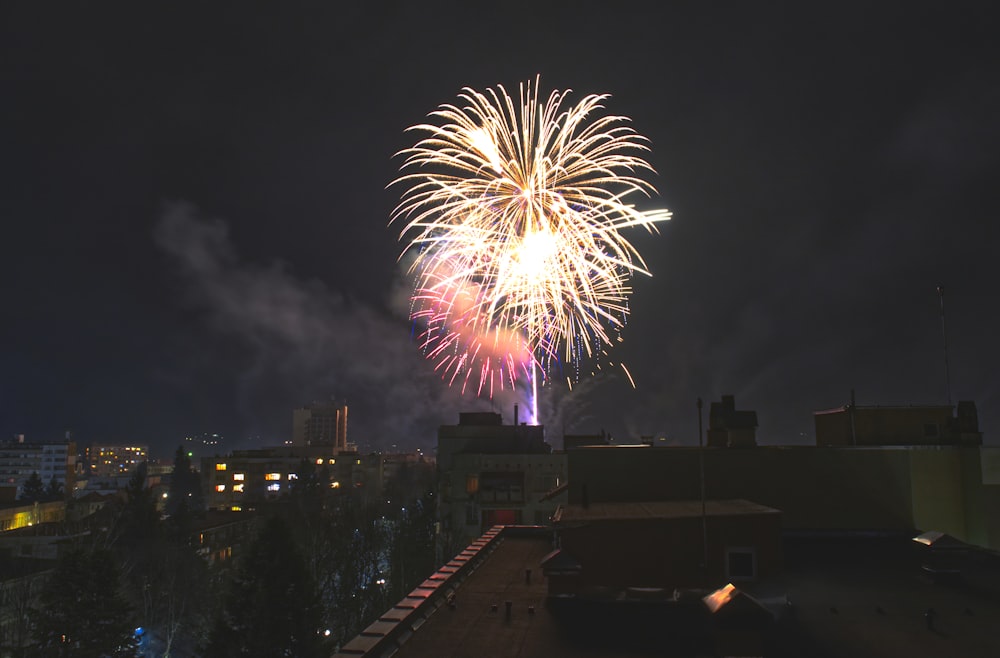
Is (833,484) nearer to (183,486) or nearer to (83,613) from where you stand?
(83,613)

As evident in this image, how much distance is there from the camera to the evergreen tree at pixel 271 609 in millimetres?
32531

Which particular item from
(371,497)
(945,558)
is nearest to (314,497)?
(371,497)

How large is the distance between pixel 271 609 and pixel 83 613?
8.41 m

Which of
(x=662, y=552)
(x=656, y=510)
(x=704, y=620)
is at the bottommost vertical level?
(x=704, y=620)

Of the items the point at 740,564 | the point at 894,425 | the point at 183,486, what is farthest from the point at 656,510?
the point at 183,486

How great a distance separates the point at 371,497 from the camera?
455 ft

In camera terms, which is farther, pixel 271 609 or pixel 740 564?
pixel 271 609

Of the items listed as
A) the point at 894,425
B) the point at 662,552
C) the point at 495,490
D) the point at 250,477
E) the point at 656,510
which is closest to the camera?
the point at 662,552

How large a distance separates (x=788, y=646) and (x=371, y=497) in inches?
5215

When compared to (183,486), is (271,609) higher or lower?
higher

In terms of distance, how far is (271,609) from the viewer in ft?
111

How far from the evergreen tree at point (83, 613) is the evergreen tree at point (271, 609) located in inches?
183

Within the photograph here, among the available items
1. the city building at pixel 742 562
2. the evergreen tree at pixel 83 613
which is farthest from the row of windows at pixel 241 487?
the city building at pixel 742 562

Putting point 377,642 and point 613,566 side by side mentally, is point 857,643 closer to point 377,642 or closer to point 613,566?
point 613,566
